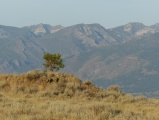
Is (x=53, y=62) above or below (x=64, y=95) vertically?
above

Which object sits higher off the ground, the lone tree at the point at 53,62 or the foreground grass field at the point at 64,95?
the lone tree at the point at 53,62

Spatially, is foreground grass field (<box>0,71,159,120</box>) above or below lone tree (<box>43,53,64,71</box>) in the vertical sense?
below

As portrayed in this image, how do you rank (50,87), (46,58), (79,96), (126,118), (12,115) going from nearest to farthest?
(12,115) < (126,118) < (79,96) < (50,87) < (46,58)

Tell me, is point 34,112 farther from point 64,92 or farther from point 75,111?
point 64,92

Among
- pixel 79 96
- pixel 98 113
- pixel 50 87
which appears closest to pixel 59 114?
pixel 98 113

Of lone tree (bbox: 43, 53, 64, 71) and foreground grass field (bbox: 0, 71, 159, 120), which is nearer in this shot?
foreground grass field (bbox: 0, 71, 159, 120)

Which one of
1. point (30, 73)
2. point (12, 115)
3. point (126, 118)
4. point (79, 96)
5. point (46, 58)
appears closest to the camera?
→ point (12, 115)

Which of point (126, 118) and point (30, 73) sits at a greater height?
point (30, 73)

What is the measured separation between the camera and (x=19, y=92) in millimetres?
30922

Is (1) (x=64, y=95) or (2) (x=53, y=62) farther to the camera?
(2) (x=53, y=62)

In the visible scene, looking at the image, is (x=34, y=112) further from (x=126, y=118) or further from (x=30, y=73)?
(x=30, y=73)

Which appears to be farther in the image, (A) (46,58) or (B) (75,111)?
(A) (46,58)

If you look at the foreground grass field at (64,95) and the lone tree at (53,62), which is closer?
the foreground grass field at (64,95)

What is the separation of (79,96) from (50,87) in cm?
358
